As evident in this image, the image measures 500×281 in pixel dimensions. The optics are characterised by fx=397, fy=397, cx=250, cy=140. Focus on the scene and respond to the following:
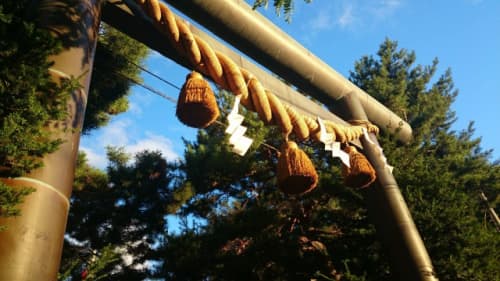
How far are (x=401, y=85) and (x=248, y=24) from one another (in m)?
12.0

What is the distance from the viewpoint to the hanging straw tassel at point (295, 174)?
284 centimetres

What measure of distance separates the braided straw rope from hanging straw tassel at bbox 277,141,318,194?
0.30 m

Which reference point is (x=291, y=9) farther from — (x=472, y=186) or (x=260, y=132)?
(x=472, y=186)

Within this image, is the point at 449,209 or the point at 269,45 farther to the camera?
the point at 449,209

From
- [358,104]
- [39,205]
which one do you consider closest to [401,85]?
[358,104]

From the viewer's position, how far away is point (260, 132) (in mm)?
8445

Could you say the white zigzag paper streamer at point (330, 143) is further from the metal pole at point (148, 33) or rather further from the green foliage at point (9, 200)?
the green foliage at point (9, 200)

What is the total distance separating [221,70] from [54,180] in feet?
5.11

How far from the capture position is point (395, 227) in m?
3.91

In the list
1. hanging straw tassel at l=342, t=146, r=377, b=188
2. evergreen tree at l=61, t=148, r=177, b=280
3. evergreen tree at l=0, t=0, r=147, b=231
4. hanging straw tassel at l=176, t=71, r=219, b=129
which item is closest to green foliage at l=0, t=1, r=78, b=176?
evergreen tree at l=0, t=0, r=147, b=231

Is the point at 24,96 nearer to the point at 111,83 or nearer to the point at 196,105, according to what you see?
the point at 196,105

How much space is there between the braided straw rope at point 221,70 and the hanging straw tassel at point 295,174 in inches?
11.7

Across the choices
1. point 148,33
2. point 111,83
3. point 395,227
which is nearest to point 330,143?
point 395,227

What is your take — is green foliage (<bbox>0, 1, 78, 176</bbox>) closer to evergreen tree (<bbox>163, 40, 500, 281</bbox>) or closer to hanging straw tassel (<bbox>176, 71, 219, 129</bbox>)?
hanging straw tassel (<bbox>176, 71, 219, 129</bbox>)
